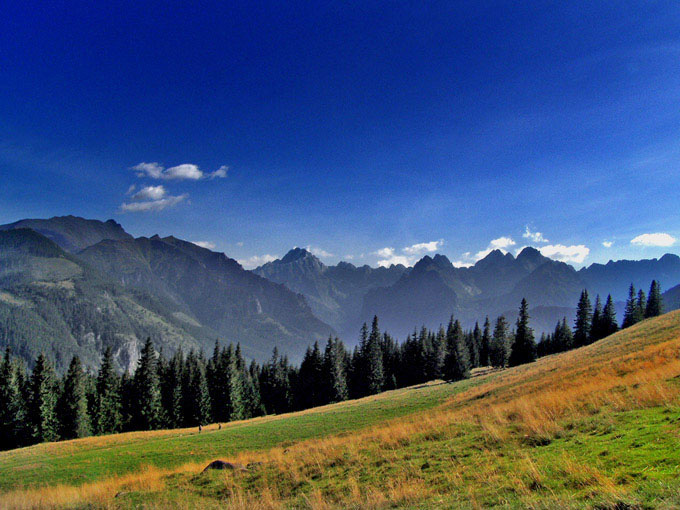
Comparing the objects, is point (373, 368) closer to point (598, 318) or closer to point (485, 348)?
point (485, 348)

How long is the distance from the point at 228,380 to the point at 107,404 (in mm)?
21598

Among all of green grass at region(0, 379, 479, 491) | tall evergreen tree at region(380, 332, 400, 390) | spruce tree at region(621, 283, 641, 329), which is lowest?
tall evergreen tree at region(380, 332, 400, 390)

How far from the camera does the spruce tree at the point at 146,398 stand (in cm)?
6662

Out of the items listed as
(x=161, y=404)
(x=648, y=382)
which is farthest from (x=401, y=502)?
(x=161, y=404)

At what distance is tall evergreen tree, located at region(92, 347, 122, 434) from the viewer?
6372cm

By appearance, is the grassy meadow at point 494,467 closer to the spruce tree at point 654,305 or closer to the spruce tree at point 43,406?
the spruce tree at point 43,406

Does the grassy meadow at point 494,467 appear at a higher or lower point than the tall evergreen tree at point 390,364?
higher

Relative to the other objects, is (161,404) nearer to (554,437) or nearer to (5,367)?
(5,367)

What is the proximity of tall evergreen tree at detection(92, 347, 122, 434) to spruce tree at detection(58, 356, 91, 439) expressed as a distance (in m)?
3.02

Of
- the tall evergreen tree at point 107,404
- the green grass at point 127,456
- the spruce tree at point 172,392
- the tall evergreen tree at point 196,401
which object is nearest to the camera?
the green grass at point 127,456

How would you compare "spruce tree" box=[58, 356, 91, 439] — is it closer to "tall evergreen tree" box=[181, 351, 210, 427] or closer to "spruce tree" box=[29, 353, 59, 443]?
"spruce tree" box=[29, 353, 59, 443]

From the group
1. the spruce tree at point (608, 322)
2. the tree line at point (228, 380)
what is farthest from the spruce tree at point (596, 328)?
the spruce tree at point (608, 322)

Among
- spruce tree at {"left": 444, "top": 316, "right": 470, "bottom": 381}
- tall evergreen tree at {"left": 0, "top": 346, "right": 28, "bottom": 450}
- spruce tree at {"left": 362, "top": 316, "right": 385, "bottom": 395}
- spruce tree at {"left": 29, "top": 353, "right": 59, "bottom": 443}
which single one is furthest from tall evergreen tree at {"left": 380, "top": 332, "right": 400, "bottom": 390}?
tall evergreen tree at {"left": 0, "top": 346, "right": 28, "bottom": 450}

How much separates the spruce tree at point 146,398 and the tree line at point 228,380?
0.18 metres
